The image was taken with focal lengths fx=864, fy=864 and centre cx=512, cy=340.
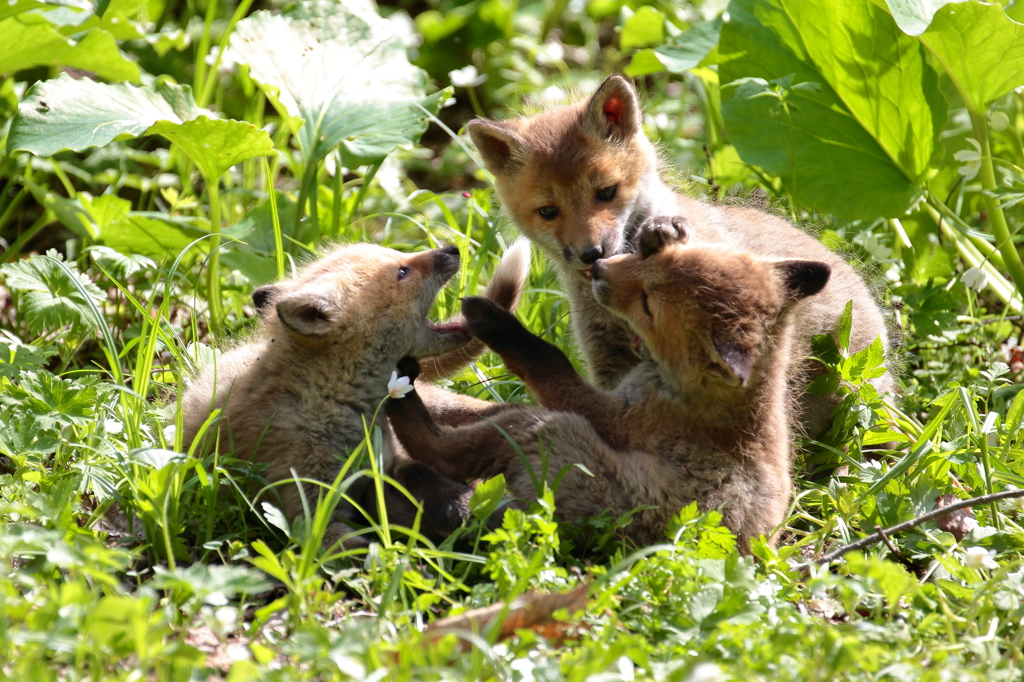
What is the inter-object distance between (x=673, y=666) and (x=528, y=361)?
1788mm

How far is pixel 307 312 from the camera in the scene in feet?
12.8

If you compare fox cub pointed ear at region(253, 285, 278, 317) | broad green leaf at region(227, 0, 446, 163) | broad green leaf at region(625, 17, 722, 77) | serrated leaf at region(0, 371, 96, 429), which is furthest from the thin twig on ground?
broad green leaf at region(625, 17, 722, 77)

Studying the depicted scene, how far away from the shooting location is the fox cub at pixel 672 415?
11.9 ft

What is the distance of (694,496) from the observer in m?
3.65

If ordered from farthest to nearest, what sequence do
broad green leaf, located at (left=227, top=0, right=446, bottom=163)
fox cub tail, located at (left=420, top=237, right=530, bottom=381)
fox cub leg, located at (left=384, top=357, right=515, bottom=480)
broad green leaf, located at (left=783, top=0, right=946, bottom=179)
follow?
1. broad green leaf, located at (left=227, top=0, right=446, bottom=163)
2. broad green leaf, located at (left=783, top=0, right=946, bottom=179)
3. fox cub tail, located at (left=420, top=237, right=530, bottom=381)
4. fox cub leg, located at (left=384, top=357, right=515, bottom=480)

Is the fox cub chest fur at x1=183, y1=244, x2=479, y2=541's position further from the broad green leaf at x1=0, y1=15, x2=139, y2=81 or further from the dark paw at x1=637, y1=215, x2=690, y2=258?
the broad green leaf at x1=0, y1=15, x2=139, y2=81

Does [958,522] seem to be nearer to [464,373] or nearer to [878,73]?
[464,373]

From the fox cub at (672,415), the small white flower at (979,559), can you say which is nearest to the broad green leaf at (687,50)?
the fox cub at (672,415)

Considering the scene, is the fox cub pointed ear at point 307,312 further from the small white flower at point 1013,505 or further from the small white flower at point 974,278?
the small white flower at point 974,278

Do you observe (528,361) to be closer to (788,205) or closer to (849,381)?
(849,381)

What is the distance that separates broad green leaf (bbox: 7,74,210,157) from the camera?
4.52 meters

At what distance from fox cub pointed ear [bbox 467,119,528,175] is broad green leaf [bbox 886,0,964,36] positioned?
212cm

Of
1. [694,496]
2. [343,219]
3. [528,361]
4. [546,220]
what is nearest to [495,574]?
[694,496]

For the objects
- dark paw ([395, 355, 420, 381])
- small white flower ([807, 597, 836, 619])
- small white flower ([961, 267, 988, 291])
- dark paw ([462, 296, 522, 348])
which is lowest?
small white flower ([807, 597, 836, 619])
